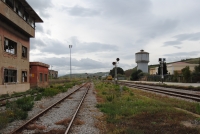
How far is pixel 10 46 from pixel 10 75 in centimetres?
310

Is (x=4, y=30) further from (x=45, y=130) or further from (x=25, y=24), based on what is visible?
(x=45, y=130)

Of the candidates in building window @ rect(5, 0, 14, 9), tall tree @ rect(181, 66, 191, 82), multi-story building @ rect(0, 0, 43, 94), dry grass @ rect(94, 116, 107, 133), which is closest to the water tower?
tall tree @ rect(181, 66, 191, 82)

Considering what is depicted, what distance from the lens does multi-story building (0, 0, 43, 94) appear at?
21406 millimetres

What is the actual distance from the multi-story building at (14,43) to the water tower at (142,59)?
6302 cm

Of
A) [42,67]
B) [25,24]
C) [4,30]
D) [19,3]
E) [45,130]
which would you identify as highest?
[19,3]

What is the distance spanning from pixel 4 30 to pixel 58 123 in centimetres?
1642

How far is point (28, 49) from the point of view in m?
31.0

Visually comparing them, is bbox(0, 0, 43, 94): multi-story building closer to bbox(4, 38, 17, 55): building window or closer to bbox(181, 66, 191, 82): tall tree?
bbox(4, 38, 17, 55): building window

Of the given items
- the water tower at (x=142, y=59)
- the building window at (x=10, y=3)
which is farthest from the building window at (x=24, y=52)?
the water tower at (x=142, y=59)

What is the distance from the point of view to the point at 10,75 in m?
23.8

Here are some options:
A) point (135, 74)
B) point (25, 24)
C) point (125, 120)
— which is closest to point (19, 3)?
point (25, 24)

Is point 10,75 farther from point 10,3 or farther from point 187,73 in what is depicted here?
point 187,73

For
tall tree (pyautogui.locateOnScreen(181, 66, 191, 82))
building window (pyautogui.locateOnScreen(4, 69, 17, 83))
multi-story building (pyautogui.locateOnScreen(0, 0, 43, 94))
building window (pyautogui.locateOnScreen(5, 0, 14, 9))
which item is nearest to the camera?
multi-story building (pyautogui.locateOnScreen(0, 0, 43, 94))

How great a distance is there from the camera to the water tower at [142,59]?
294 ft
